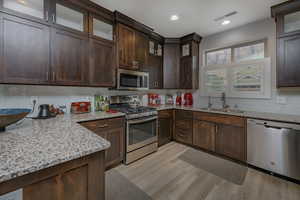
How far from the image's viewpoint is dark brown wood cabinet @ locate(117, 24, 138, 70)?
2.48m

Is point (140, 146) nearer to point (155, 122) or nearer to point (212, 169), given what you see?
point (155, 122)

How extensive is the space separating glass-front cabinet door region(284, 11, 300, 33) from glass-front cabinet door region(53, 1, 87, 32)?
3175 mm

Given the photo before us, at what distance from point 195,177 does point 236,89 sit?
2.07 metres

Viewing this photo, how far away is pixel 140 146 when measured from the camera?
2.51m

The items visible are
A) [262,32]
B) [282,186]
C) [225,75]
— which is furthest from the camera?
[225,75]

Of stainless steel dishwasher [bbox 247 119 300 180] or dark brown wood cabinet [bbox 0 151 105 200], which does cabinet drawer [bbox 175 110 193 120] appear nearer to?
stainless steel dishwasher [bbox 247 119 300 180]

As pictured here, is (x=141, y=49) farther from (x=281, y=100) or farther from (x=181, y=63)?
(x=281, y=100)

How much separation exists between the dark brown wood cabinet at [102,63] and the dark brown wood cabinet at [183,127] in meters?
1.74

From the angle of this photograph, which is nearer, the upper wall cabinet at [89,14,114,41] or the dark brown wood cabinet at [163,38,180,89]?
the upper wall cabinet at [89,14,114,41]

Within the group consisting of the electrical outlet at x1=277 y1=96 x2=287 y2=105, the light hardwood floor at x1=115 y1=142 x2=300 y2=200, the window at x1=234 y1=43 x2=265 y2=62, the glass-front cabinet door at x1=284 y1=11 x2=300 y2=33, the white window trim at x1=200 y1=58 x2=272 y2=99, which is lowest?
the light hardwood floor at x1=115 y1=142 x2=300 y2=200

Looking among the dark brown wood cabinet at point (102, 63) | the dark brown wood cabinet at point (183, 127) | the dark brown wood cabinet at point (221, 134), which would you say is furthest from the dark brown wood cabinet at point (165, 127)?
the dark brown wood cabinet at point (102, 63)

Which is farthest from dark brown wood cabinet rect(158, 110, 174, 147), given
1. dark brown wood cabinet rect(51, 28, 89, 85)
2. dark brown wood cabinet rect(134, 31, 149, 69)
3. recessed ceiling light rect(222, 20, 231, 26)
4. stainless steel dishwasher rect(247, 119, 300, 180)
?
recessed ceiling light rect(222, 20, 231, 26)

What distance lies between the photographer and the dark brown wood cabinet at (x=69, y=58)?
1.81 m

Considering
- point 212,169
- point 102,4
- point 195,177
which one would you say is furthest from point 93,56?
point 212,169
